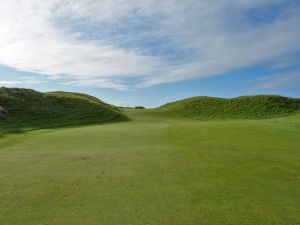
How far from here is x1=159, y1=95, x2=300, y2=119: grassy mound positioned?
62.2 metres

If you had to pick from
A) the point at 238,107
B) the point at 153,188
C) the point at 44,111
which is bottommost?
the point at 153,188

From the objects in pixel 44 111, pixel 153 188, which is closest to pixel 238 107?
pixel 44 111

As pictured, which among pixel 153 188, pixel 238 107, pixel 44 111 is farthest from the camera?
pixel 238 107

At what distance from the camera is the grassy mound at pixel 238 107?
6219 cm

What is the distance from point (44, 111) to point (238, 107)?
41289 millimetres

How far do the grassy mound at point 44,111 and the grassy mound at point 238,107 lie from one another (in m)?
20.0

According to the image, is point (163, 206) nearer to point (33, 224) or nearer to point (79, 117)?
point (33, 224)

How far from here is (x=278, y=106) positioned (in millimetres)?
65812

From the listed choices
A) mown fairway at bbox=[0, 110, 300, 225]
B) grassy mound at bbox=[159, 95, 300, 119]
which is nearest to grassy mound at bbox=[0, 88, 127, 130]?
grassy mound at bbox=[159, 95, 300, 119]

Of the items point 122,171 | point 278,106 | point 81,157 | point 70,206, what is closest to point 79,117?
point 81,157

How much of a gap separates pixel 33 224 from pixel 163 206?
2.62m

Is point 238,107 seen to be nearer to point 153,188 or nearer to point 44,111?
point 44,111

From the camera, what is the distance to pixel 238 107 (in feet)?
221

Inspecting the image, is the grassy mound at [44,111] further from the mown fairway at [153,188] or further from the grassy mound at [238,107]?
the mown fairway at [153,188]
